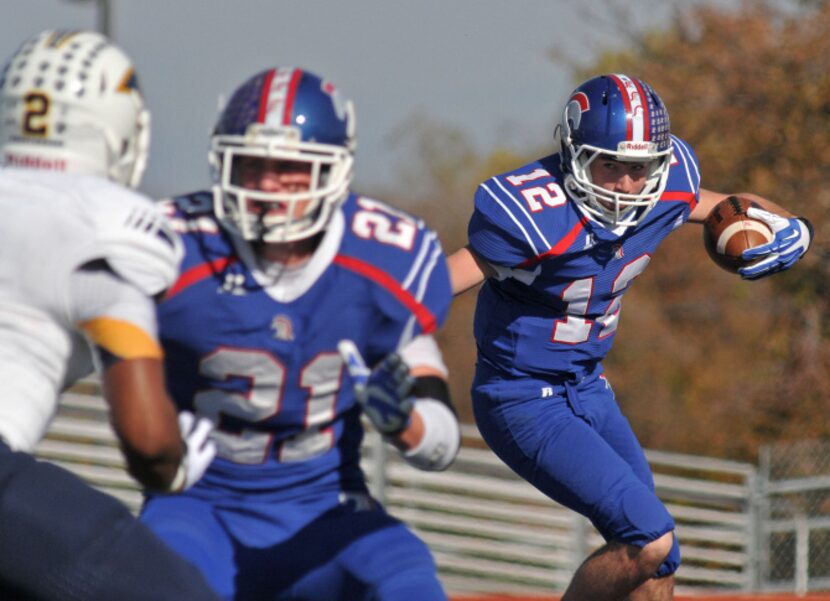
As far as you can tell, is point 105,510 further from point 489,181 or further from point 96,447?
point 96,447

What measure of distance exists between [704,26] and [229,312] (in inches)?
548

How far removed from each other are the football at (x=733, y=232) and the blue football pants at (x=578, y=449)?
62cm

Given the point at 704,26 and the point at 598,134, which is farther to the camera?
the point at 704,26

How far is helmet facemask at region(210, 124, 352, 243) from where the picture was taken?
349cm

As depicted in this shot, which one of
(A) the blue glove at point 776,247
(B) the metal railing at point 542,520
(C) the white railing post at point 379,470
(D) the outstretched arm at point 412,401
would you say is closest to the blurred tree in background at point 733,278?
(B) the metal railing at point 542,520

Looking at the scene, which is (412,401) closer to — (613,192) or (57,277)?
(57,277)

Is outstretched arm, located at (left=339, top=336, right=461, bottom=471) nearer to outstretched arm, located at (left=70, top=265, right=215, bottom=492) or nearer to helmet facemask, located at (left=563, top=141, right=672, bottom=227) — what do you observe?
outstretched arm, located at (left=70, top=265, right=215, bottom=492)

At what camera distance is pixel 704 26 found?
1661 centimetres

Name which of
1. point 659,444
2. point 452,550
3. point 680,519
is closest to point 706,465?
point 680,519

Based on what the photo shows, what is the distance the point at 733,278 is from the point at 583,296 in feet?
49.3

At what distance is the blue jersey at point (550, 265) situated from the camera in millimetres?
5035

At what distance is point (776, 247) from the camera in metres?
5.40

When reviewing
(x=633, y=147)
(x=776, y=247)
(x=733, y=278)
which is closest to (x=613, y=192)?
(x=633, y=147)

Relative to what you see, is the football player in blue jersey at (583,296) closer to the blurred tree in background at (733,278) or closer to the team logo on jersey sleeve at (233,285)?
the team logo on jersey sleeve at (233,285)
